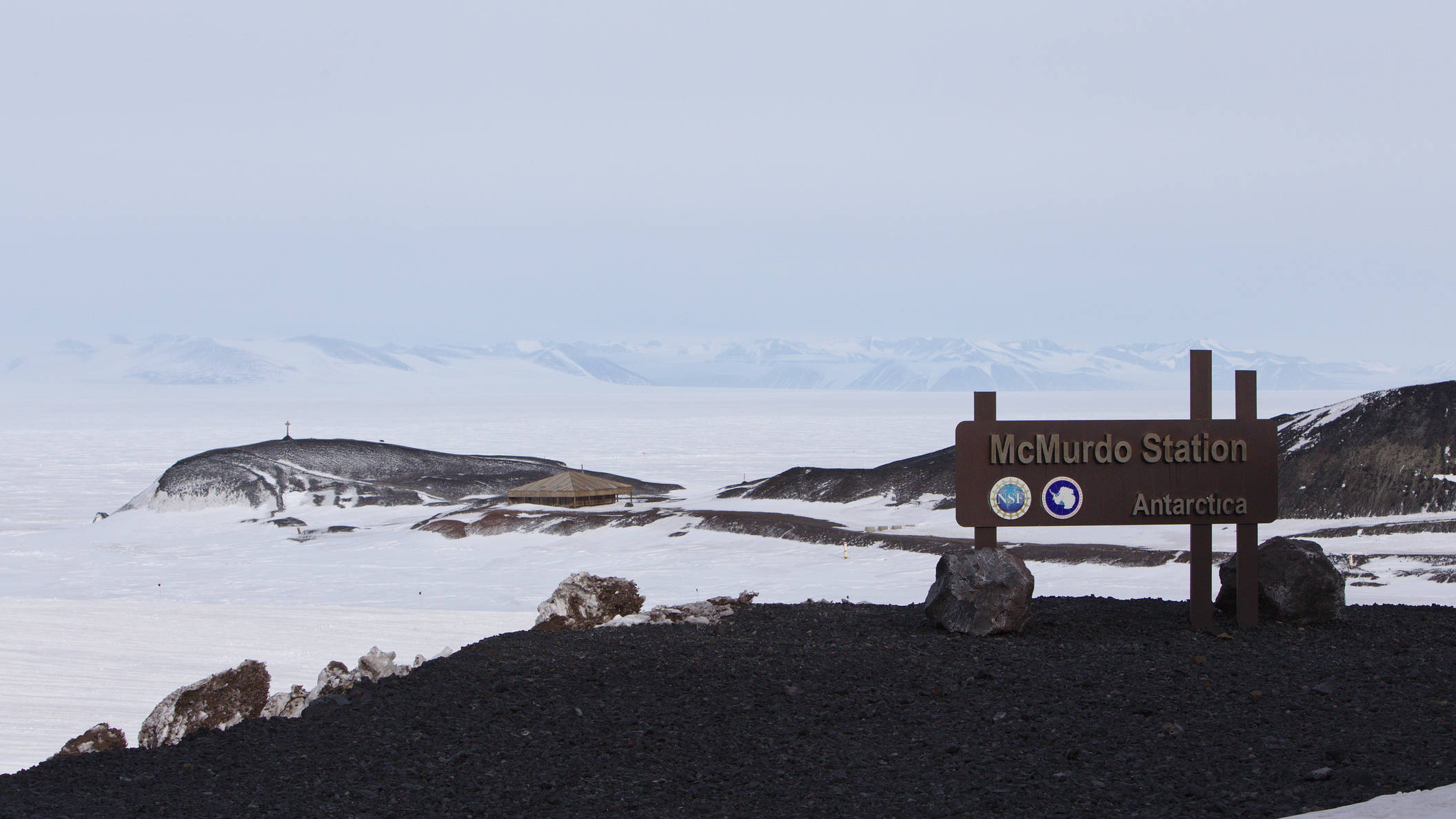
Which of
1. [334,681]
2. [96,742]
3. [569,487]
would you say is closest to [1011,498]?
[334,681]

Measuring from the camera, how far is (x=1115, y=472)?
1160 cm

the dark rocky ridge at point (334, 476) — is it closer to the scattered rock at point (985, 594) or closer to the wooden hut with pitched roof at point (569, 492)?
the wooden hut with pitched roof at point (569, 492)

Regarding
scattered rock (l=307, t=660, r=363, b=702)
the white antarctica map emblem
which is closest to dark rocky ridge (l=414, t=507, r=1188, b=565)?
the white antarctica map emblem

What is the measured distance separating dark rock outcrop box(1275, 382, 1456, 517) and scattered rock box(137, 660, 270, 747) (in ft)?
109

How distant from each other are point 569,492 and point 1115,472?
41.5 metres

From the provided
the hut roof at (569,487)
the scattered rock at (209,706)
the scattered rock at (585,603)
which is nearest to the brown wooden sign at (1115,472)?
the scattered rock at (585,603)

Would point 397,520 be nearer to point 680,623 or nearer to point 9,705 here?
point 9,705

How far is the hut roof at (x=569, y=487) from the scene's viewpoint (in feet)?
170

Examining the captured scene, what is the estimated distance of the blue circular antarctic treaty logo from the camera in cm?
1147

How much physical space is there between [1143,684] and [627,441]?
113642 millimetres

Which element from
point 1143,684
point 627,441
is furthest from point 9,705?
point 627,441

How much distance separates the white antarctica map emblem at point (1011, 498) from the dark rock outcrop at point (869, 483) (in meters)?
33.9

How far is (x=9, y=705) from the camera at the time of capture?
1684 cm

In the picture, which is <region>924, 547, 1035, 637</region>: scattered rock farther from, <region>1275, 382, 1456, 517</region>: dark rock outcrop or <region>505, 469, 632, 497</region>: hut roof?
<region>505, 469, 632, 497</region>: hut roof
